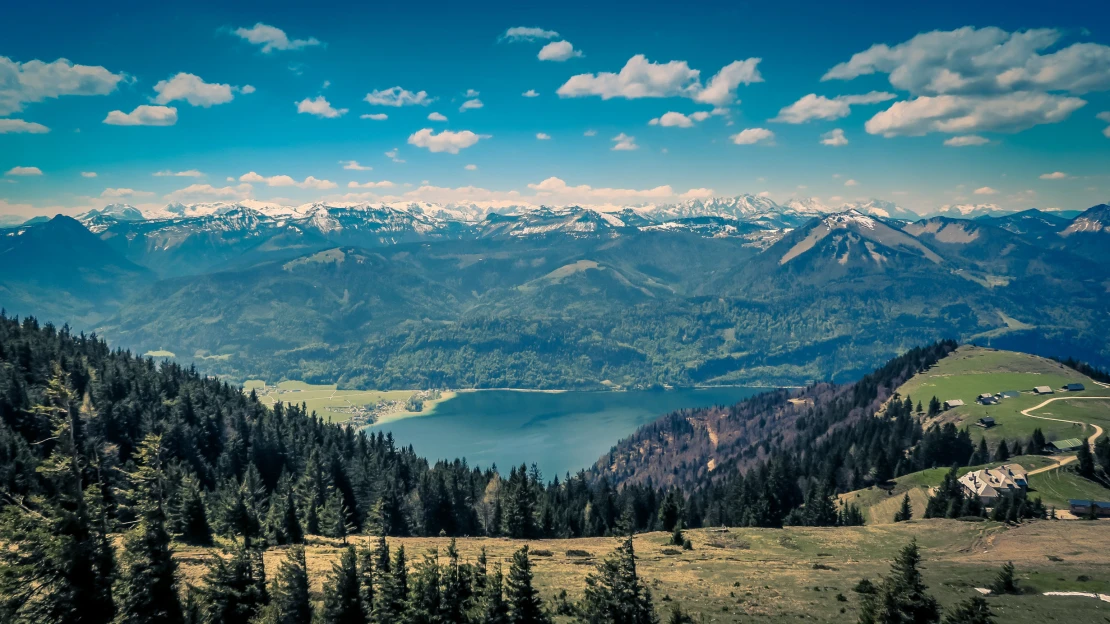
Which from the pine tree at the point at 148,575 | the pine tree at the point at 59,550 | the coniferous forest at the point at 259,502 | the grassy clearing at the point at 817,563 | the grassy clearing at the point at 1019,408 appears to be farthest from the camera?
the grassy clearing at the point at 1019,408

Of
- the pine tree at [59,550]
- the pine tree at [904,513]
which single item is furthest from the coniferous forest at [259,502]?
→ the pine tree at [904,513]

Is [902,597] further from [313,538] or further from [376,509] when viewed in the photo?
[313,538]

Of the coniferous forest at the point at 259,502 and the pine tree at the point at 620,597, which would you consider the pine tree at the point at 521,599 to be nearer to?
the coniferous forest at the point at 259,502

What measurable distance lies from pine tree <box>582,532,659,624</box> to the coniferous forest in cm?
11

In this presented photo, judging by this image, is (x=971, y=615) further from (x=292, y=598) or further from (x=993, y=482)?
(x=993, y=482)

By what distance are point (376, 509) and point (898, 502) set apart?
89.6 m

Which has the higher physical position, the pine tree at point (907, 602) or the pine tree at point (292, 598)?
the pine tree at point (907, 602)

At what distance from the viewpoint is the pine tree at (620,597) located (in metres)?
39.4

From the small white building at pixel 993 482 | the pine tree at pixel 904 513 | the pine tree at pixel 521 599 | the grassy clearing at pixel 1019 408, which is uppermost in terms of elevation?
the pine tree at pixel 521 599

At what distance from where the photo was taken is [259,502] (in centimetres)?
9631

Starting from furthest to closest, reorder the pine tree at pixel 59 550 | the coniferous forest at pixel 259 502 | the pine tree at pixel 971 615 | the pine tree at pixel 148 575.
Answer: the pine tree at pixel 148 575, the pine tree at pixel 971 615, the coniferous forest at pixel 259 502, the pine tree at pixel 59 550

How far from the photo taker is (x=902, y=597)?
3388cm

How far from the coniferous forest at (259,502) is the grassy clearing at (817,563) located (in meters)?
7.43

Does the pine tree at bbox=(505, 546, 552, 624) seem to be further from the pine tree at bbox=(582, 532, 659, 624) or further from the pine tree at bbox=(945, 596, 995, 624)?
the pine tree at bbox=(945, 596, 995, 624)
